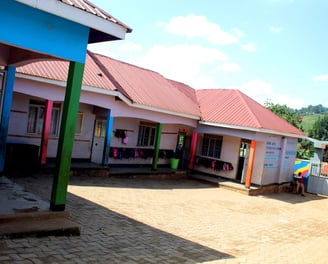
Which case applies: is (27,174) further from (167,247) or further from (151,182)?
(167,247)

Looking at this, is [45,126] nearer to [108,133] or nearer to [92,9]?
[108,133]

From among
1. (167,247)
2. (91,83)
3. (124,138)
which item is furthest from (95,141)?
(167,247)

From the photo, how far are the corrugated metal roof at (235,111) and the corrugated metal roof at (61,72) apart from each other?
612 centimetres

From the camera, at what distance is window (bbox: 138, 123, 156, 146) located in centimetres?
1739

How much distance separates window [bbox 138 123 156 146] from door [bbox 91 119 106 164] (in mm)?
2219

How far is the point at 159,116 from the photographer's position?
16.0m

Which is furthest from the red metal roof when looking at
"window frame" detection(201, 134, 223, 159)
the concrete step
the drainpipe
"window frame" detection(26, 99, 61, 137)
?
the concrete step

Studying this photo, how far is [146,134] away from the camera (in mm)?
17688

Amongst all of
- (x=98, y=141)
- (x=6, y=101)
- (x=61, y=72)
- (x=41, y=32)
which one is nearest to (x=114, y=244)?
(x=41, y=32)

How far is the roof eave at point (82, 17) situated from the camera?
5.16 metres

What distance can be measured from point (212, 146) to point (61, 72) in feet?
31.7

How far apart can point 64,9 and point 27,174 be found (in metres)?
7.34

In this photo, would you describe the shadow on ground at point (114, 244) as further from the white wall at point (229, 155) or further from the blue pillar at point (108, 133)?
the white wall at point (229, 155)

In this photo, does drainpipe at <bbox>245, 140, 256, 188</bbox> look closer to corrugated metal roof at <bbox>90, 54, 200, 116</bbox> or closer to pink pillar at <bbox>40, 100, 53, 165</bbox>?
corrugated metal roof at <bbox>90, 54, 200, 116</bbox>
